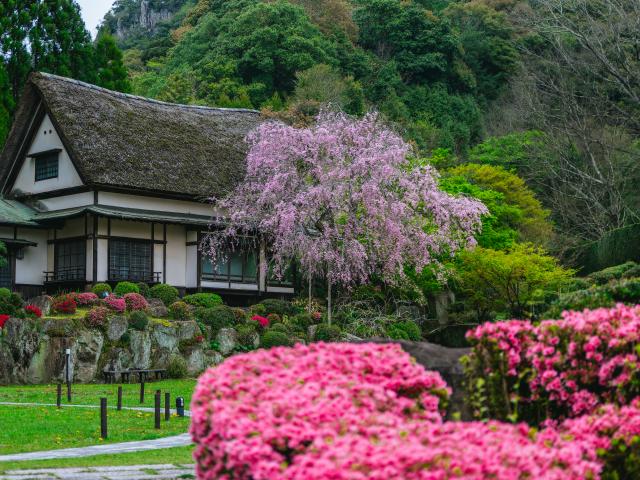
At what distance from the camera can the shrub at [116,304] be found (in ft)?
88.1

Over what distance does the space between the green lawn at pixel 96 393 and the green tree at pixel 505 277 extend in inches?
472

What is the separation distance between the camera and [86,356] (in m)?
25.3

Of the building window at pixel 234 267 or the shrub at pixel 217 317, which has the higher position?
the building window at pixel 234 267

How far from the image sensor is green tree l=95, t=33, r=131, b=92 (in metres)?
45.9

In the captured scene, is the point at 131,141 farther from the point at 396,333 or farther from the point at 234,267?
the point at 396,333

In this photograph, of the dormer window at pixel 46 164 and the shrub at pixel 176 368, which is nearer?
the shrub at pixel 176 368

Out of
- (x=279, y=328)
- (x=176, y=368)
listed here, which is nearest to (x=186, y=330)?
(x=176, y=368)

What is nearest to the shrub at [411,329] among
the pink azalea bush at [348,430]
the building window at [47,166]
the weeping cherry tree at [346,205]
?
the weeping cherry tree at [346,205]

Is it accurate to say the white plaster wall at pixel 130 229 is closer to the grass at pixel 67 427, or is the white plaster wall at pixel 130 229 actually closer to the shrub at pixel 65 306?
the shrub at pixel 65 306

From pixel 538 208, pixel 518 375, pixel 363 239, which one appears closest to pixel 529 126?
pixel 538 208

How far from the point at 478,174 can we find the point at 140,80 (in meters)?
29.7

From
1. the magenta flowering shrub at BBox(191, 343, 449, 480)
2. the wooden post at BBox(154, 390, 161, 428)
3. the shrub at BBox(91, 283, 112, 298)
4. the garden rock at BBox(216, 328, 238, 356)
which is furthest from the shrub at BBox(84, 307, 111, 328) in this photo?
the magenta flowering shrub at BBox(191, 343, 449, 480)

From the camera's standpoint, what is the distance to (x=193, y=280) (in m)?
34.2

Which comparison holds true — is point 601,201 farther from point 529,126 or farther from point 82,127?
point 82,127
